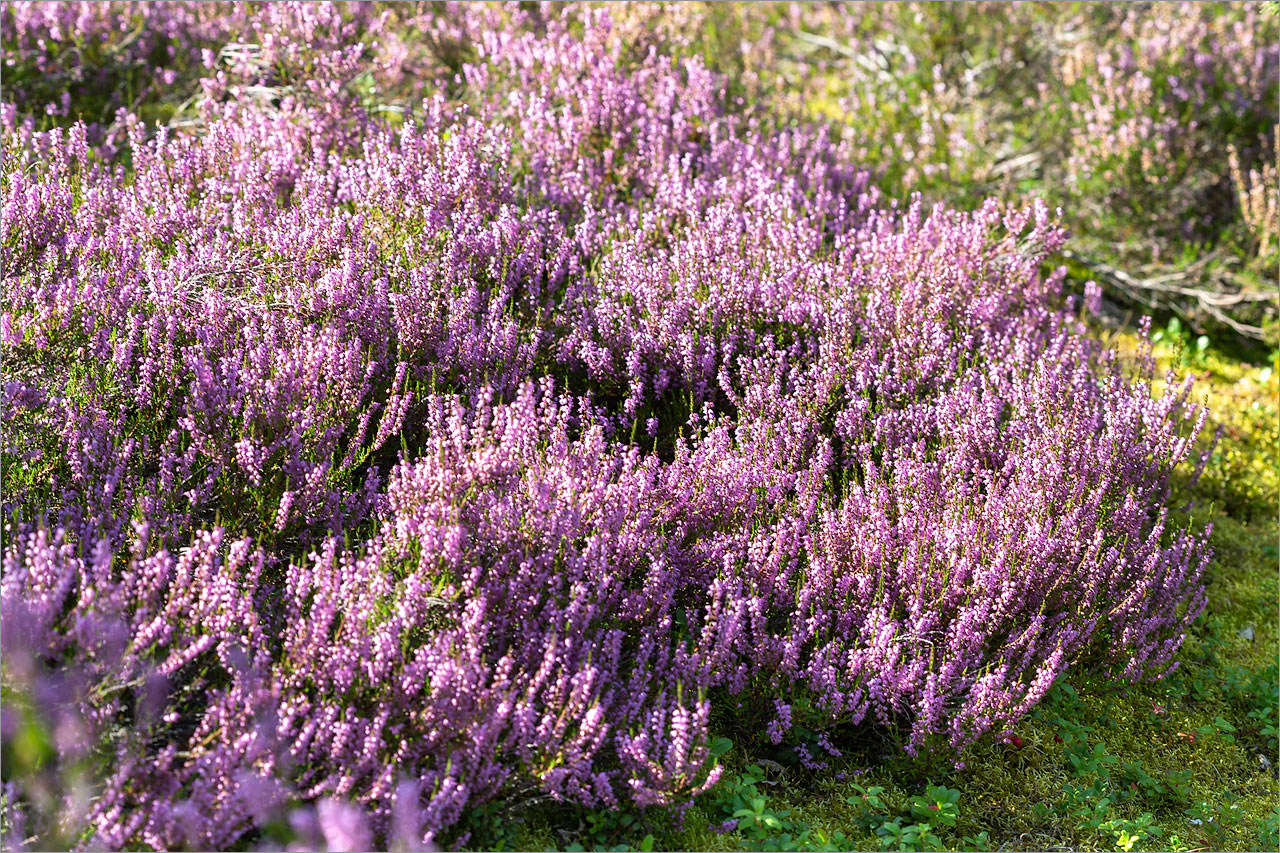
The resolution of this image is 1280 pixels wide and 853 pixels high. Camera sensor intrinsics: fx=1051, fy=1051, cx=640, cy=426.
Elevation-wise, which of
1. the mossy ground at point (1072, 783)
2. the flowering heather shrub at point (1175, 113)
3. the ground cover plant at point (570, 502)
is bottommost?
the mossy ground at point (1072, 783)

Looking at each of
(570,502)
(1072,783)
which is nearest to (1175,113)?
(1072,783)

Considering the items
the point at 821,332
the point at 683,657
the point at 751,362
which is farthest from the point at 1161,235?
the point at 683,657

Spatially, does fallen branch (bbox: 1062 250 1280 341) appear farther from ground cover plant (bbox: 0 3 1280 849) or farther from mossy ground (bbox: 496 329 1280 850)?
mossy ground (bbox: 496 329 1280 850)

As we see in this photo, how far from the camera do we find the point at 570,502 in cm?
242

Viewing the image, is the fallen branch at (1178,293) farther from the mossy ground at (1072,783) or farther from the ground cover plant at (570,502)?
the mossy ground at (1072,783)

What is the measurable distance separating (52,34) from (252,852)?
14.3 ft

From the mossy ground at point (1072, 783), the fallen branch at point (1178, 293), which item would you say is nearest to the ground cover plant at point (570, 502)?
the mossy ground at point (1072, 783)

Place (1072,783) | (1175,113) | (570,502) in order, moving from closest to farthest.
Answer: (570,502), (1072,783), (1175,113)

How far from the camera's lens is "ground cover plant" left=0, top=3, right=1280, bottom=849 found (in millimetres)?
2031

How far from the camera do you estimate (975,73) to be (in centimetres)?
654

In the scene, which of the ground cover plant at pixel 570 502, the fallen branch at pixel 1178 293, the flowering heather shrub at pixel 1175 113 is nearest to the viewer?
the ground cover plant at pixel 570 502

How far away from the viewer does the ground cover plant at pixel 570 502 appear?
2.03 meters

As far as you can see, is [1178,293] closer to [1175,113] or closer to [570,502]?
[1175,113]

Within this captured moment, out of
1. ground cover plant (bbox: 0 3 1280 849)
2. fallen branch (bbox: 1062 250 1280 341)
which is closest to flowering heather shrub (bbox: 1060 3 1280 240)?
fallen branch (bbox: 1062 250 1280 341)
